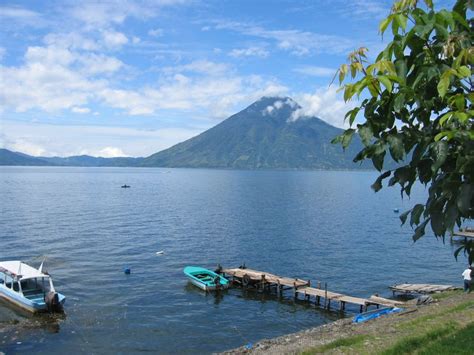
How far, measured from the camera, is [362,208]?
125m

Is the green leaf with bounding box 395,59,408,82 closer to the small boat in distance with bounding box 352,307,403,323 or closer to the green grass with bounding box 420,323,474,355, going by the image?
the green grass with bounding box 420,323,474,355

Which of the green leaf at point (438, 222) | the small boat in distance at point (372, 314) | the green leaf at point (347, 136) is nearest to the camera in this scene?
the green leaf at point (347, 136)

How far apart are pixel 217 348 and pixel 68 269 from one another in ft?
93.8

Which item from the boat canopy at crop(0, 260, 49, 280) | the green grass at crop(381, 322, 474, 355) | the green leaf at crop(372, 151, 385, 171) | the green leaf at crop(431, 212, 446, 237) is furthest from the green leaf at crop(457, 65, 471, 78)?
the boat canopy at crop(0, 260, 49, 280)

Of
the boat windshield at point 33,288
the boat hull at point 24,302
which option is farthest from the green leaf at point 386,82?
the boat windshield at point 33,288

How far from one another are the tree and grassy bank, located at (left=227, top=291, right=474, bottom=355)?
12.3m

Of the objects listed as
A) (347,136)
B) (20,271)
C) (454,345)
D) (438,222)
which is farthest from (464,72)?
(20,271)

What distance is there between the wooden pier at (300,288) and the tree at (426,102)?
37.8 meters

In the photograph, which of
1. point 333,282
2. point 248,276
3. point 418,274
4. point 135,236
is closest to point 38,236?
point 135,236

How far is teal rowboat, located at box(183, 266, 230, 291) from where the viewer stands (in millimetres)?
46875

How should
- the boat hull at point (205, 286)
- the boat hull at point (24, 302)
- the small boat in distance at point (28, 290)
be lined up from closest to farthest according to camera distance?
1. the boat hull at point (24, 302)
2. the small boat in distance at point (28, 290)
3. the boat hull at point (205, 286)

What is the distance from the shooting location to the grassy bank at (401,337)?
1593cm

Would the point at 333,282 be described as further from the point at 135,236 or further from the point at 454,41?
the point at 454,41

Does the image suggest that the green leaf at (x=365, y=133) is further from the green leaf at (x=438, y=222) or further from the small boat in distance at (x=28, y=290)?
the small boat in distance at (x=28, y=290)
